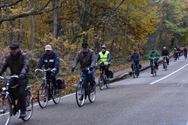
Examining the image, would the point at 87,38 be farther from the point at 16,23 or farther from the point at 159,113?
the point at 159,113

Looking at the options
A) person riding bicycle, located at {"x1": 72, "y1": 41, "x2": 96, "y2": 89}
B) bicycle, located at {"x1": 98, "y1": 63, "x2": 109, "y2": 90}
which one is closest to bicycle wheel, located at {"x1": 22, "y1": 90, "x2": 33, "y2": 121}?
person riding bicycle, located at {"x1": 72, "y1": 41, "x2": 96, "y2": 89}

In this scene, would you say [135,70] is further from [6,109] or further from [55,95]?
[6,109]

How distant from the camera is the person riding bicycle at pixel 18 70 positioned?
35.6ft

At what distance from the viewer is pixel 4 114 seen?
35.5 ft

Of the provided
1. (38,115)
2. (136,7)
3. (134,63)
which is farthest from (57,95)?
(136,7)

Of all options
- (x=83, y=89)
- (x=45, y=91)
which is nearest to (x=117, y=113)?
(x=83, y=89)

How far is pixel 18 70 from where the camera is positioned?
36.4ft

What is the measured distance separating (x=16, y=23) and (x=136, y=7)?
12.2 m

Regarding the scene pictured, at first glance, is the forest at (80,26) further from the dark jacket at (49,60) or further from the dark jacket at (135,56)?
the dark jacket at (49,60)

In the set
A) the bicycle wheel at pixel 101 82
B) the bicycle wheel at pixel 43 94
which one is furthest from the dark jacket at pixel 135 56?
the bicycle wheel at pixel 43 94

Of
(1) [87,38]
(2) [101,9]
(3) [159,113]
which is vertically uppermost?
(2) [101,9]

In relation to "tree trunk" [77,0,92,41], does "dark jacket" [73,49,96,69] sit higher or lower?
lower

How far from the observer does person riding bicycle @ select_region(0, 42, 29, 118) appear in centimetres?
1085

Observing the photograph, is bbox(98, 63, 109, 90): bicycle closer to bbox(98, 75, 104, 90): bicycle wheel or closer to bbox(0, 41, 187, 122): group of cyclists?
bbox(98, 75, 104, 90): bicycle wheel
